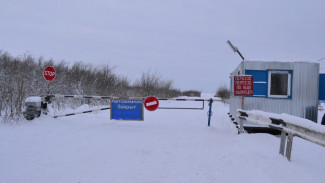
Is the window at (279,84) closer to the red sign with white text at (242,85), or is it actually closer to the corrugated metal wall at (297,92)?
the corrugated metal wall at (297,92)

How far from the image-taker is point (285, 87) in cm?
1093

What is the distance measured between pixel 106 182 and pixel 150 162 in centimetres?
134

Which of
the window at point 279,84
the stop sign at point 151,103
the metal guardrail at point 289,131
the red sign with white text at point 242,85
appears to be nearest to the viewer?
the metal guardrail at point 289,131

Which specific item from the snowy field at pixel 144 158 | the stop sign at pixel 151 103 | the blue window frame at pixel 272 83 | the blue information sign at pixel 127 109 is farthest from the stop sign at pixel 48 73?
the blue window frame at pixel 272 83

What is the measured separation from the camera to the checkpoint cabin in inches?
424

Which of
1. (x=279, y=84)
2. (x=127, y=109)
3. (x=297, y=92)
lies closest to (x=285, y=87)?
(x=279, y=84)

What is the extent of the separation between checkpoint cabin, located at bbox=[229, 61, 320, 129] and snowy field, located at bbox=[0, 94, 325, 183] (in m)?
3.91

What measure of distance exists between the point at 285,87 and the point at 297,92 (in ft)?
1.75

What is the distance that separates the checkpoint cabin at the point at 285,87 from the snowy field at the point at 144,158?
12.8ft

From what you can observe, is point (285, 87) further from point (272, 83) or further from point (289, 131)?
point (289, 131)

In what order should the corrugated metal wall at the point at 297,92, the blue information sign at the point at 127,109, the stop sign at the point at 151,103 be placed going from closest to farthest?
1. the blue information sign at the point at 127,109
2. the stop sign at the point at 151,103
3. the corrugated metal wall at the point at 297,92

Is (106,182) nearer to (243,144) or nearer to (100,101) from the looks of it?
(243,144)

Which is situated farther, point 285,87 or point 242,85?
point 285,87

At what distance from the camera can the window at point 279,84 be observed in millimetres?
10883
